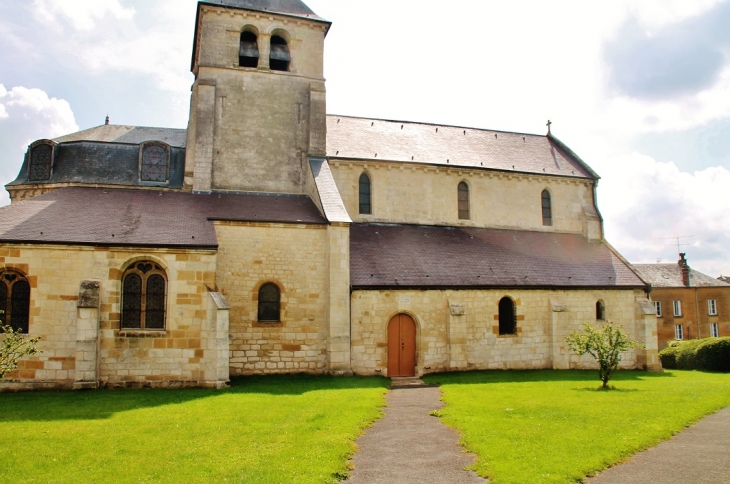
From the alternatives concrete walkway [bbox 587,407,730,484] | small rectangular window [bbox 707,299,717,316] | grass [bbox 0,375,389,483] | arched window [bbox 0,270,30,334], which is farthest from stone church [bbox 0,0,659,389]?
small rectangular window [bbox 707,299,717,316]

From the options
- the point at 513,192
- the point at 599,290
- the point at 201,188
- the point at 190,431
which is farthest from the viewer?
the point at 513,192

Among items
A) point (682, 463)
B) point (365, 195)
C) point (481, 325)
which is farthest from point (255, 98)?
point (682, 463)

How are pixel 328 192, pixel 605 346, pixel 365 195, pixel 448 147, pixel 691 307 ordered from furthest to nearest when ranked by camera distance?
pixel 691 307, pixel 448 147, pixel 365 195, pixel 328 192, pixel 605 346

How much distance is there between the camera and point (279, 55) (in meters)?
26.9

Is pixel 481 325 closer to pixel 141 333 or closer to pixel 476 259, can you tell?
pixel 476 259

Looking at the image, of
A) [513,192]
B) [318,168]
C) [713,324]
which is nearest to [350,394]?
[318,168]

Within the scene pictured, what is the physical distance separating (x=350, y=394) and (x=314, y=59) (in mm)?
16703

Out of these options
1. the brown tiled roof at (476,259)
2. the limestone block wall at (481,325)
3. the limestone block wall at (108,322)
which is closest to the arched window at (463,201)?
the brown tiled roof at (476,259)

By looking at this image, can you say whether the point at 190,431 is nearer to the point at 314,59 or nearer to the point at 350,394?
the point at 350,394

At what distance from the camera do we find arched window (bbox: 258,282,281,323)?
71.6 feet

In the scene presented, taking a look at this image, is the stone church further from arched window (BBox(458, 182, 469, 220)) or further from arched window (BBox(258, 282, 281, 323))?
arched window (BBox(458, 182, 469, 220))

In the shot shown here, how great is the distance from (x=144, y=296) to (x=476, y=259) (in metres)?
14.4

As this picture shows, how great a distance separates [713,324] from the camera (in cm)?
4906

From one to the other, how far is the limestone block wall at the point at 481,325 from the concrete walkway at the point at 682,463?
11.5m
